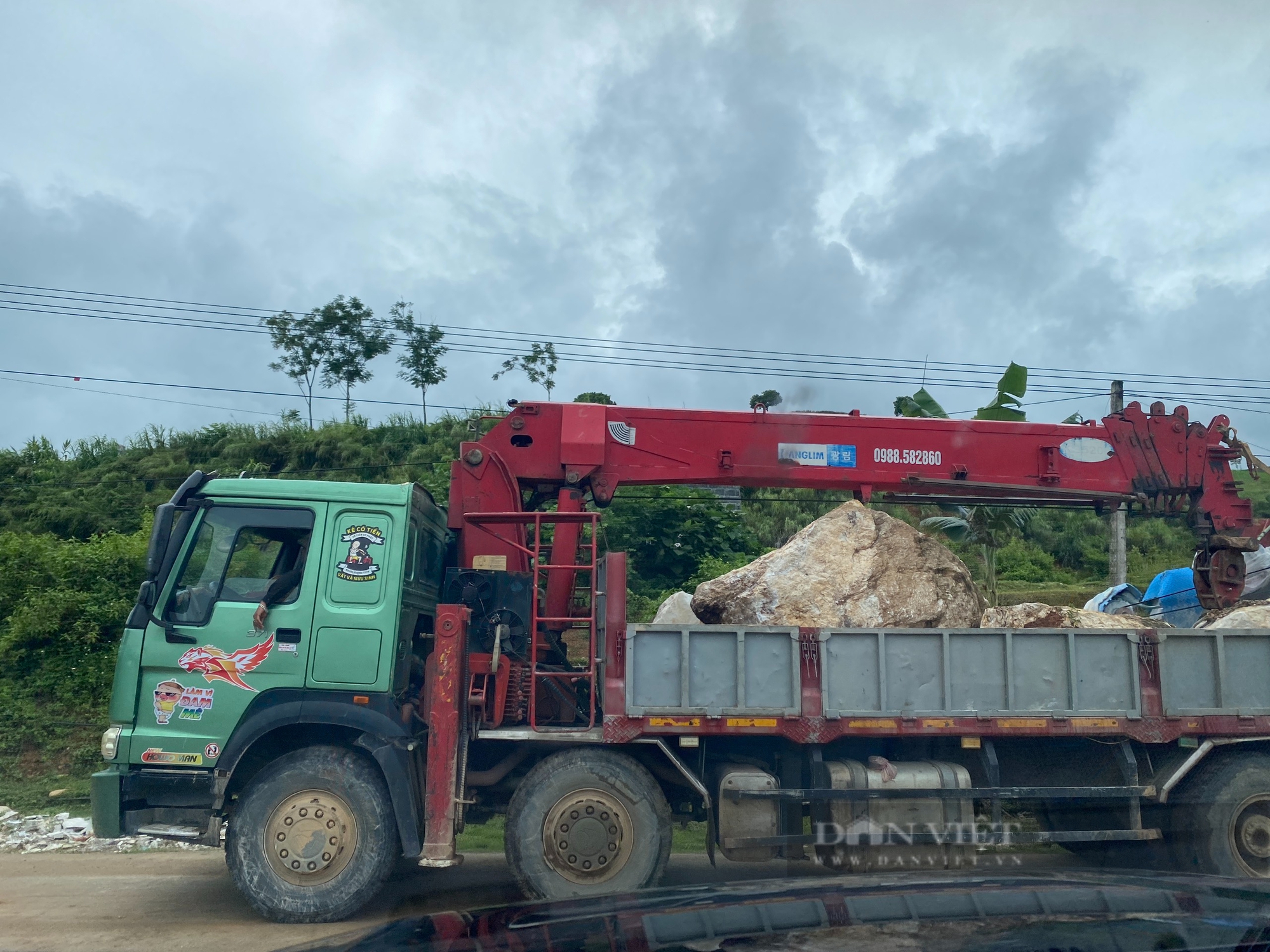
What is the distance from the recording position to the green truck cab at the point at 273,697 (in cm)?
615

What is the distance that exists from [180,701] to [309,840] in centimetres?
122

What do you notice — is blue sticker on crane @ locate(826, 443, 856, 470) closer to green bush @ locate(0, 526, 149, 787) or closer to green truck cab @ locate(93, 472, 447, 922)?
green truck cab @ locate(93, 472, 447, 922)

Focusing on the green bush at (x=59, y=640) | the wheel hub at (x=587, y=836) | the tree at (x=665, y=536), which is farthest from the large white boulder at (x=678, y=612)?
the tree at (x=665, y=536)

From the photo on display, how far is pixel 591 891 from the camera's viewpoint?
20.3 ft

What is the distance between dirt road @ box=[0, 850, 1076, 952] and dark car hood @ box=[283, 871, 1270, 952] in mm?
2605

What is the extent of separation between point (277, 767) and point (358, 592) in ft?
4.00

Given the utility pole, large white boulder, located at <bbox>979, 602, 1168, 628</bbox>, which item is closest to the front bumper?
large white boulder, located at <bbox>979, 602, 1168, 628</bbox>

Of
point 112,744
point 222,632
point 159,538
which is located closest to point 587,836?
point 222,632

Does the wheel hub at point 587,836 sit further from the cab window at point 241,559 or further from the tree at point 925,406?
the tree at point 925,406

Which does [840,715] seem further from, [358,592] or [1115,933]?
[1115,933]

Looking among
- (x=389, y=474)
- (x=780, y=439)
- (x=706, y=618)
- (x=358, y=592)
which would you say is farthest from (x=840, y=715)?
(x=389, y=474)

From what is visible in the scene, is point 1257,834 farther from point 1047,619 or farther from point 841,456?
point 841,456

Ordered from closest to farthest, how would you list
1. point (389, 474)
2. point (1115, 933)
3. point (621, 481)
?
point (1115, 933)
point (621, 481)
point (389, 474)

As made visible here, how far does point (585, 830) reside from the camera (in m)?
6.32
